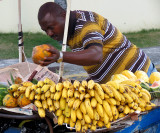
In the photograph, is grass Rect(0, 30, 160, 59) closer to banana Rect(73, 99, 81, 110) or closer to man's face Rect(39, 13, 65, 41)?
man's face Rect(39, 13, 65, 41)

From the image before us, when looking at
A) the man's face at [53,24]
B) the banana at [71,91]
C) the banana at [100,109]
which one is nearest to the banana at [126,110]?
the banana at [100,109]

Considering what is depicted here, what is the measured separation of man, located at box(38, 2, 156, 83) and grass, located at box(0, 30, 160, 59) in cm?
564

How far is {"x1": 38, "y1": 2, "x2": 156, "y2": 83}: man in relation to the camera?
225 centimetres

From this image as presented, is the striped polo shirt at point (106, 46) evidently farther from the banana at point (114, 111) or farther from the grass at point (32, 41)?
the grass at point (32, 41)

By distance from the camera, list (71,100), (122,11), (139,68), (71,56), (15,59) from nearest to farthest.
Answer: (71,100), (71,56), (139,68), (15,59), (122,11)

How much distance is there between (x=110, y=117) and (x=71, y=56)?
1.91 ft

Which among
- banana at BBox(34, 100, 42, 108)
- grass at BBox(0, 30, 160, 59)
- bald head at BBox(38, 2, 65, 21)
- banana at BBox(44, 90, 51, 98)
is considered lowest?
grass at BBox(0, 30, 160, 59)

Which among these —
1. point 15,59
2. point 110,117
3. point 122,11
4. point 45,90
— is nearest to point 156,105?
point 110,117

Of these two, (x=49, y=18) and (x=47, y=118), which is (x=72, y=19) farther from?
(x=47, y=118)

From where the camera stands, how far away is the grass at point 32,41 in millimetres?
8766

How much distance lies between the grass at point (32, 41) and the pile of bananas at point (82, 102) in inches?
251

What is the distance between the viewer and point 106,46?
2.92 meters

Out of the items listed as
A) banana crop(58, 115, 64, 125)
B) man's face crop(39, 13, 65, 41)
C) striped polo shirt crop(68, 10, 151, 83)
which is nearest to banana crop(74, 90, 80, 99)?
banana crop(58, 115, 64, 125)

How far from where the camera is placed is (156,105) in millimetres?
2477
